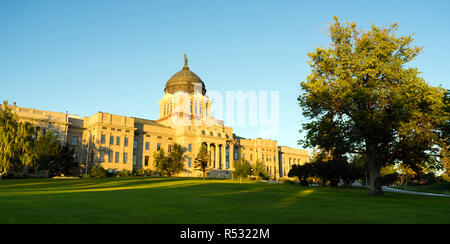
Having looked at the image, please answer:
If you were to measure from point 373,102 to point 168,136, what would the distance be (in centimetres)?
6862

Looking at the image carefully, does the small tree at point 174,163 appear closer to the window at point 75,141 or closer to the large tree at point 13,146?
the window at point 75,141

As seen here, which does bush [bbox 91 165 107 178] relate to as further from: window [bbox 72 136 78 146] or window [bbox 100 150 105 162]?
window [bbox 72 136 78 146]

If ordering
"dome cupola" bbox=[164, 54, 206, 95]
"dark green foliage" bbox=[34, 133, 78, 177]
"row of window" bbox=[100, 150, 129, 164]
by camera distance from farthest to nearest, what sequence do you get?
"dome cupola" bbox=[164, 54, 206, 95]
"row of window" bbox=[100, 150, 129, 164]
"dark green foliage" bbox=[34, 133, 78, 177]

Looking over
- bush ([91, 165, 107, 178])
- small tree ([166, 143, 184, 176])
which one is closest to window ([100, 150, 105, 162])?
bush ([91, 165, 107, 178])

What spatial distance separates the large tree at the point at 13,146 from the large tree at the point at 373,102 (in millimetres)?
42380

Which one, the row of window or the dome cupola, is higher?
the dome cupola

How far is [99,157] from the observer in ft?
250

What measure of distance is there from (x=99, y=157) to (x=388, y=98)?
6210cm

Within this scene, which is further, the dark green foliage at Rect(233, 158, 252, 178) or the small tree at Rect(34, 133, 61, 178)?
the dark green foliage at Rect(233, 158, 252, 178)

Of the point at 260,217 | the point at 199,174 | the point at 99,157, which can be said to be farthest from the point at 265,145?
the point at 260,217

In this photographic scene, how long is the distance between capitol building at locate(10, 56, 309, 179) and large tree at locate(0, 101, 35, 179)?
7.65m

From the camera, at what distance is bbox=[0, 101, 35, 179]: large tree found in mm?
51281

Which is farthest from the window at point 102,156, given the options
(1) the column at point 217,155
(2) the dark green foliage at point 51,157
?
(1) the column at point 217,155

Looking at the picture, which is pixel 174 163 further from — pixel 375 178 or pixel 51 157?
pixel 375 178
